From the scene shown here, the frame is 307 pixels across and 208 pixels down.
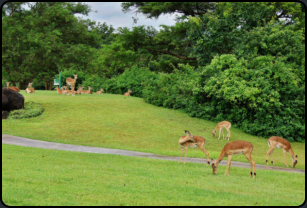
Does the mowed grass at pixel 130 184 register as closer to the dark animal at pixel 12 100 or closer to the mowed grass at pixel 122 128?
the mowed grass at pixel 122 128

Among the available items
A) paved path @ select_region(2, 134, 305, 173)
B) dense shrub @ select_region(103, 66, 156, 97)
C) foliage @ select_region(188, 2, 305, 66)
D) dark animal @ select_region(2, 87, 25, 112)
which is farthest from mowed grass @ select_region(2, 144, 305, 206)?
dense shrub @ select_region(103, 66, 156, 97)

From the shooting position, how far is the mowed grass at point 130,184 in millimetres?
5988

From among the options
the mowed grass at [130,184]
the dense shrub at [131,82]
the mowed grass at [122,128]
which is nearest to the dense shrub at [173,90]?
the mowed grass at [122,128]

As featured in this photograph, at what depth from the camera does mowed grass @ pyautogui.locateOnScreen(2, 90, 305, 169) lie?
14344mm

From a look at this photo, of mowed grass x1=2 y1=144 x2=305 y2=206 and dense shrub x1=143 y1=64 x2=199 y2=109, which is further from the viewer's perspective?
dense shrub x1=143 y1=64 x2=199 y2=109

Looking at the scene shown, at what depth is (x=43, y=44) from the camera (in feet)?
124

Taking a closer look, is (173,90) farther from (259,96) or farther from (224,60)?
(259,96)

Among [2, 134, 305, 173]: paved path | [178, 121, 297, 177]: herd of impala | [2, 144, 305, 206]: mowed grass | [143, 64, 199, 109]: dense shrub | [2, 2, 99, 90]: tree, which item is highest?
[2, 2, 99, 90]: tree

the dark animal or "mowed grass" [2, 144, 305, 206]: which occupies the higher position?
the dark animal

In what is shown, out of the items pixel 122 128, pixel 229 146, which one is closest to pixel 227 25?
pixel 122 128

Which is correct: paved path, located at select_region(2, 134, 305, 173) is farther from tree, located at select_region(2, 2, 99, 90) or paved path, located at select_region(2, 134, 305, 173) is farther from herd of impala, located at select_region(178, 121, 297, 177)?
tree, located at select_region(2, 2, 99, 90)

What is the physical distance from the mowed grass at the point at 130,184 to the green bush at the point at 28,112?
7.25 meters

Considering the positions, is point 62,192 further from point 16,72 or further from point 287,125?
point 16,72

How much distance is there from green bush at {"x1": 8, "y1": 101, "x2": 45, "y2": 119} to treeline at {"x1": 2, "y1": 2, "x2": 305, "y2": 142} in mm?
9088
